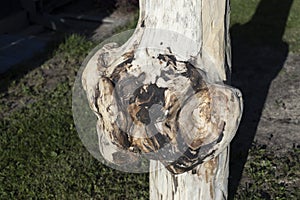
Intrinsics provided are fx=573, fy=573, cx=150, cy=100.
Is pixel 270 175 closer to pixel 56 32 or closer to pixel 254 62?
pixel 254 62

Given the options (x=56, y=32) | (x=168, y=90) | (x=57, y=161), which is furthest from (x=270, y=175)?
(x=56, y=32)

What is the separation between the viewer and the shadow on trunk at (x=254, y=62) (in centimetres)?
472

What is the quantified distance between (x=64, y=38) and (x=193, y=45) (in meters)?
5.17

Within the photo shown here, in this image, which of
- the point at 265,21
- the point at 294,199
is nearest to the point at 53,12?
the point at 265,21

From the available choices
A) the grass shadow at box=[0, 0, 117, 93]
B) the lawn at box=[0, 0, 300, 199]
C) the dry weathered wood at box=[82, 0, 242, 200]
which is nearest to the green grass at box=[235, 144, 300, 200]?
the lawn at box=[0, 0, 300, 199]

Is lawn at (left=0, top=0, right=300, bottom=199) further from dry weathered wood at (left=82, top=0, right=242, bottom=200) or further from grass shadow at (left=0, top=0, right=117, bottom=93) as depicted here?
dry weathered wood at (left=82, top=0, right=242, bottom=200)

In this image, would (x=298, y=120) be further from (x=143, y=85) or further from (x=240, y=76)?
(x=143, y=85)

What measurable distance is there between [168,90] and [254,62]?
4.48m

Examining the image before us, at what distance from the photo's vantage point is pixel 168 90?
2248mm

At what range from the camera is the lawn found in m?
4.16

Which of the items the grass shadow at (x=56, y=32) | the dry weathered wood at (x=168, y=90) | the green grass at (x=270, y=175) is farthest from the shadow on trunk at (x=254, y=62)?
the grass shadow at (x=56, y=32)

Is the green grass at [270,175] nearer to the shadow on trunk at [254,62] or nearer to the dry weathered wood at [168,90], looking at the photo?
the shadow on trunk at [254,62]

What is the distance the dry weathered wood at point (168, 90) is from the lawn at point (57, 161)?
1764mm

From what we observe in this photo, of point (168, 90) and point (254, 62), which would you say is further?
point (254, 62)
